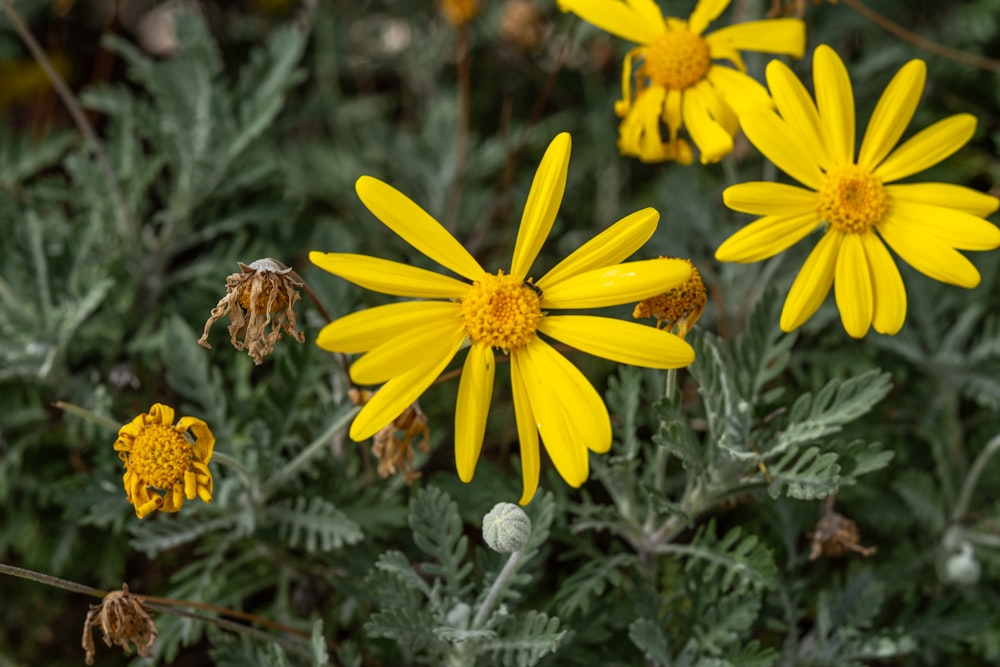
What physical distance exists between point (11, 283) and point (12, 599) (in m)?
0.97

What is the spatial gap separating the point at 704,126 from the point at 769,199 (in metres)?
0.37

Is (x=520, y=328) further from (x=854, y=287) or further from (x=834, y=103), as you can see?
(x=834, y=103)

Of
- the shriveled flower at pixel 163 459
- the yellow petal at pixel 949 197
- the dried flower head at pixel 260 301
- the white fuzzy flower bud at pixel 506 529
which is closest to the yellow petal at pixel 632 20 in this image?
the yellow petal at pixel 949 197

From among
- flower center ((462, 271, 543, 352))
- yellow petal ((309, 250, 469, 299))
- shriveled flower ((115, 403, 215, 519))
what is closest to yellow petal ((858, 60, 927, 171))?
flower center ((462, 271, 543, 352))

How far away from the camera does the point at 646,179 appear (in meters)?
3.85

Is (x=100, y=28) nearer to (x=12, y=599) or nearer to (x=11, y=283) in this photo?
(x=11, y=283)

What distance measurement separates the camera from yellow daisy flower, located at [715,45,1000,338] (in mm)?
1955

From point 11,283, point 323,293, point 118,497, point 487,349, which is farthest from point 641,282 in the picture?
point 11,283

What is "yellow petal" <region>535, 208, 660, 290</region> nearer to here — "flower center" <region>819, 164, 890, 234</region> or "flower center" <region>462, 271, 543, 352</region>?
"flower center" <region>462, 271, 543, 352</region>

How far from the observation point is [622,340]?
1.76 metres

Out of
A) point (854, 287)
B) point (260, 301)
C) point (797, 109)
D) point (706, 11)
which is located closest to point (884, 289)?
point (854, 287)

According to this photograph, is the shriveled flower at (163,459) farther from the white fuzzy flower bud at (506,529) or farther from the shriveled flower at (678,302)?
the shriveled flower at (678,302)

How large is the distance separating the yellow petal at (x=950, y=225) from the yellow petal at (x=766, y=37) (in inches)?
21.2

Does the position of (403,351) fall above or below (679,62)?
below
